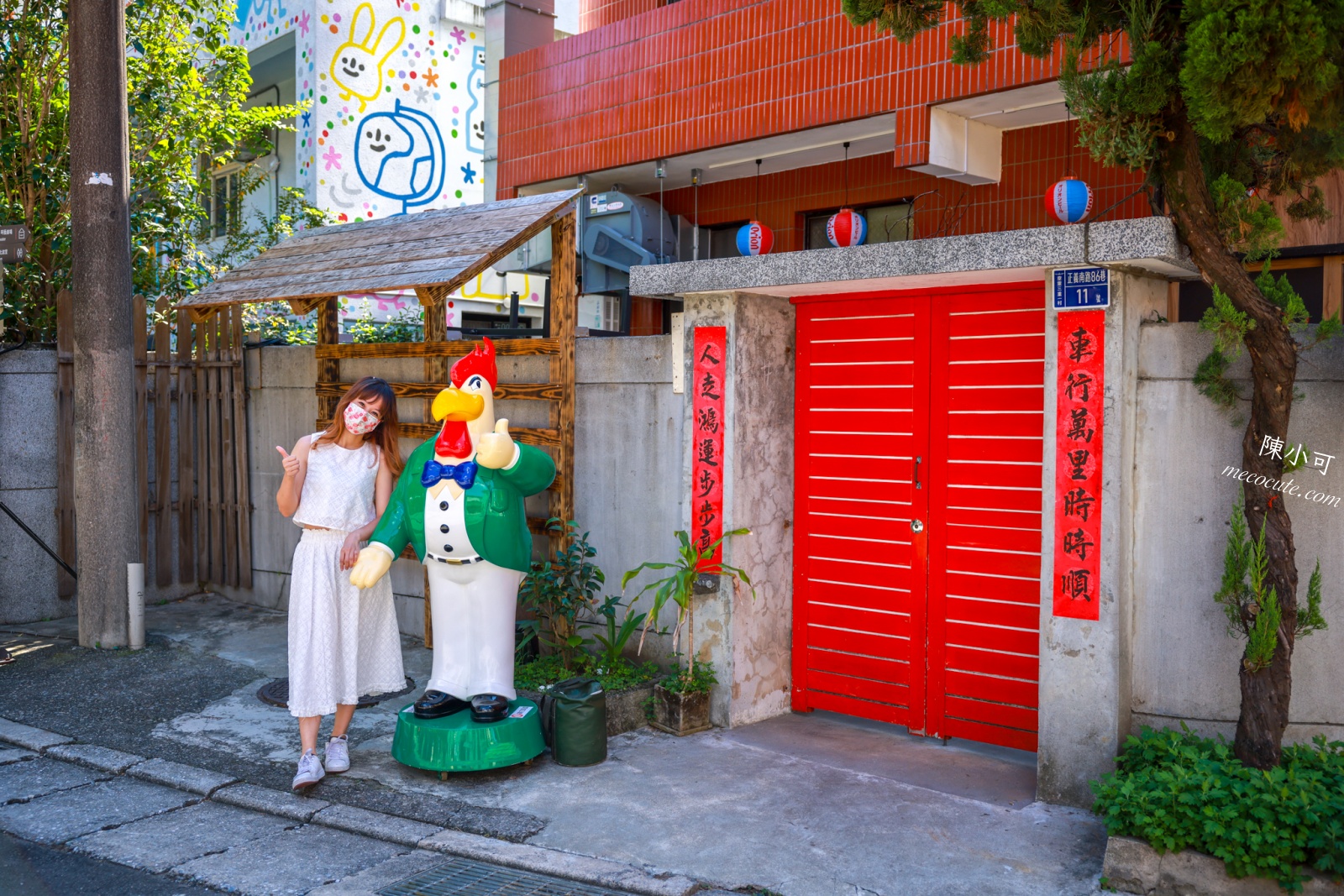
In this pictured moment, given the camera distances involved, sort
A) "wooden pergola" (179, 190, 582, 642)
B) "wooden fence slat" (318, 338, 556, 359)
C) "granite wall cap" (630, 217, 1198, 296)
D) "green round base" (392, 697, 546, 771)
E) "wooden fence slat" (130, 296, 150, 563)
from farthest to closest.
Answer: "wooden fence slat" (130, 296, 150, 563), "wooden fence slat" (318, 338, 556, 359), "wooden pergola" (179, 190, 582, 642), "green round base" (392, 697, 546, 771), "granite wall cap" (630, 217, 1198, 296)

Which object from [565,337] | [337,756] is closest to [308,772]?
[337,756]

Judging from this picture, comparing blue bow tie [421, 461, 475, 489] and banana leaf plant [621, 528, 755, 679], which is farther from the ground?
blue bow tie [421, 461, 475, 489]

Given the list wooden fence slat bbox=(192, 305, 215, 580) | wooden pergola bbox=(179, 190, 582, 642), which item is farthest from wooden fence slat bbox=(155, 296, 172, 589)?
wooden pergola bbox=(179, 190, 582, 642)

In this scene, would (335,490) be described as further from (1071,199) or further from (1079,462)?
(1071,199)

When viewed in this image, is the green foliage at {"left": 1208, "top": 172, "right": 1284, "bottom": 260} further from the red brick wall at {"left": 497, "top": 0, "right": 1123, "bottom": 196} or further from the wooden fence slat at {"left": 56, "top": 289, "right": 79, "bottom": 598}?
the wooden fence slat at {"left": 56, "top": 289, "right": 79, "bottom": 598}

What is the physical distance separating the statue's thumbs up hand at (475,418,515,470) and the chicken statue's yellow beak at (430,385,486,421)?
0.47 ft

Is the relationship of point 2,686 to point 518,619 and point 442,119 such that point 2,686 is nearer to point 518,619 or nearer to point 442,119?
point 518,619

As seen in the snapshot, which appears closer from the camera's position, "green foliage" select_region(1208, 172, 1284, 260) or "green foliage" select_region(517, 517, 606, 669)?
"green foliage" select_region(1208, 172, 1284, 260)

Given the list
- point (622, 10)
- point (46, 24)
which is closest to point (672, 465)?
point (622, 10)

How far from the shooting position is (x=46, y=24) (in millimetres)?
10234

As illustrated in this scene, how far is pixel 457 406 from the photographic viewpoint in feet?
18.6

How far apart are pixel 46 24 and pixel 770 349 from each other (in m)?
8.05

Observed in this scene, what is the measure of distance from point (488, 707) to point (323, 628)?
0.95 m

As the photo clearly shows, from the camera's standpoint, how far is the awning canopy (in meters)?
6.84
